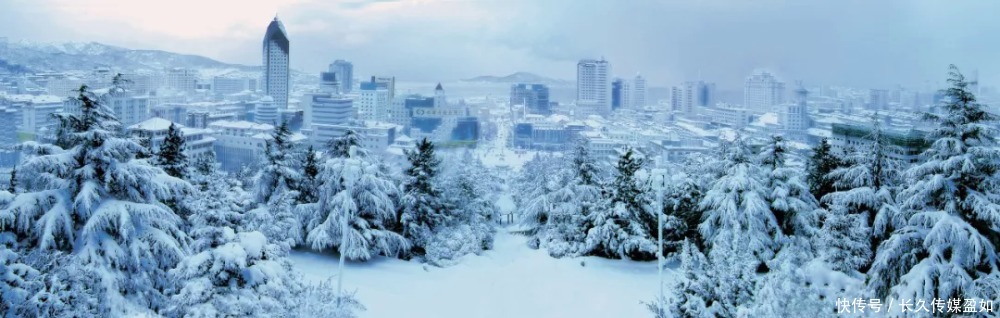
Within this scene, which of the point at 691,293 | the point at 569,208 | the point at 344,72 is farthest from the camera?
the point at 344,72

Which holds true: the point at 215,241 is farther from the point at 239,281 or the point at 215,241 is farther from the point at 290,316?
the point at 290,316

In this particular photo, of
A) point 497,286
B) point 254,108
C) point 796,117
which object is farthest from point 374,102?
point 497,286

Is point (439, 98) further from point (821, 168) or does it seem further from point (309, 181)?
point (821, 168)

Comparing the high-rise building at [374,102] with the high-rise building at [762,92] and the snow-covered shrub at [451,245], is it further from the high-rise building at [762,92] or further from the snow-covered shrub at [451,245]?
the snow-covered shrub at [451,245]

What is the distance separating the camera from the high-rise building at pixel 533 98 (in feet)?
527

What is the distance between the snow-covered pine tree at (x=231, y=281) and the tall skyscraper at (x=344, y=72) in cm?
17861

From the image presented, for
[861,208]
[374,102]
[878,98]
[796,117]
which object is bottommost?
[861,208]

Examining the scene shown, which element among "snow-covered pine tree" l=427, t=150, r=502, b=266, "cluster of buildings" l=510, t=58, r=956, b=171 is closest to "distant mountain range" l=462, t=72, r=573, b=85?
"cluster of buildings" l=510, t=58, r=956, b=171

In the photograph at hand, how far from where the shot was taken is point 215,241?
7.12 meters

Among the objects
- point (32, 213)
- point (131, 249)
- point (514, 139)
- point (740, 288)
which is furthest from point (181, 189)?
point (514, 139)

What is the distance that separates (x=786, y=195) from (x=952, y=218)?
640cm

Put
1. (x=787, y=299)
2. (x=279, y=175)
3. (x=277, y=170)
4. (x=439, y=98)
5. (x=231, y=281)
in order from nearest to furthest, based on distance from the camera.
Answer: (x=231, y=281)
(x=787, y=299)
(x=277, y=170)
(x=279, y=175)
(x=439, y=98)

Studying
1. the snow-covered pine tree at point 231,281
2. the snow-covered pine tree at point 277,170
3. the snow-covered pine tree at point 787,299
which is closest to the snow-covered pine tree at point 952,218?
the snow-covered pine tree at point 787,299

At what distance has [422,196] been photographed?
62.0 feet
